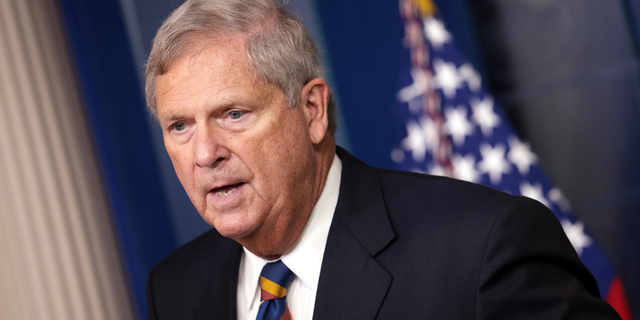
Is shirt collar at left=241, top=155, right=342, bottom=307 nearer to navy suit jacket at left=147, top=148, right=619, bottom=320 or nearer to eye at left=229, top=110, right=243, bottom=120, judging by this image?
navy suit jacket at left=147, top=148, right=619, bottom=320

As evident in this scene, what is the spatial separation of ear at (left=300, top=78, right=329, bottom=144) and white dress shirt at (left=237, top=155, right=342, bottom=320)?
0.54 feet

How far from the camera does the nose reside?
1.46 m

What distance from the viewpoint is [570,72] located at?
3.62m

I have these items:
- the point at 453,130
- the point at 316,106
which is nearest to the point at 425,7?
the point at 453,130

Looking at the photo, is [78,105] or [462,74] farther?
[462,74]

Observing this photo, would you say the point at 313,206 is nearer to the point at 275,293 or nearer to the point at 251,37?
the point at 275,293

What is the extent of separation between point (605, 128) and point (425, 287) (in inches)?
105

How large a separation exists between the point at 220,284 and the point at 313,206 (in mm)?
506

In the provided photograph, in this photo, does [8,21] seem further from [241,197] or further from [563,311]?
[563,311]

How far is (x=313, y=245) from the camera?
168cm

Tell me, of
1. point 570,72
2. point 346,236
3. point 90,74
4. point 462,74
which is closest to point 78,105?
point 90,74

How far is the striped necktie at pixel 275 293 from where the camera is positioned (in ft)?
5.41

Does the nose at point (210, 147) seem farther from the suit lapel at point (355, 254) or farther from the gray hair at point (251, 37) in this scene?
the suit lapel at point (355, 254)

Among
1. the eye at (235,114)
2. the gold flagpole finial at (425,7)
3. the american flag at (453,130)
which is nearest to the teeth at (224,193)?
the eye at (235,114)
